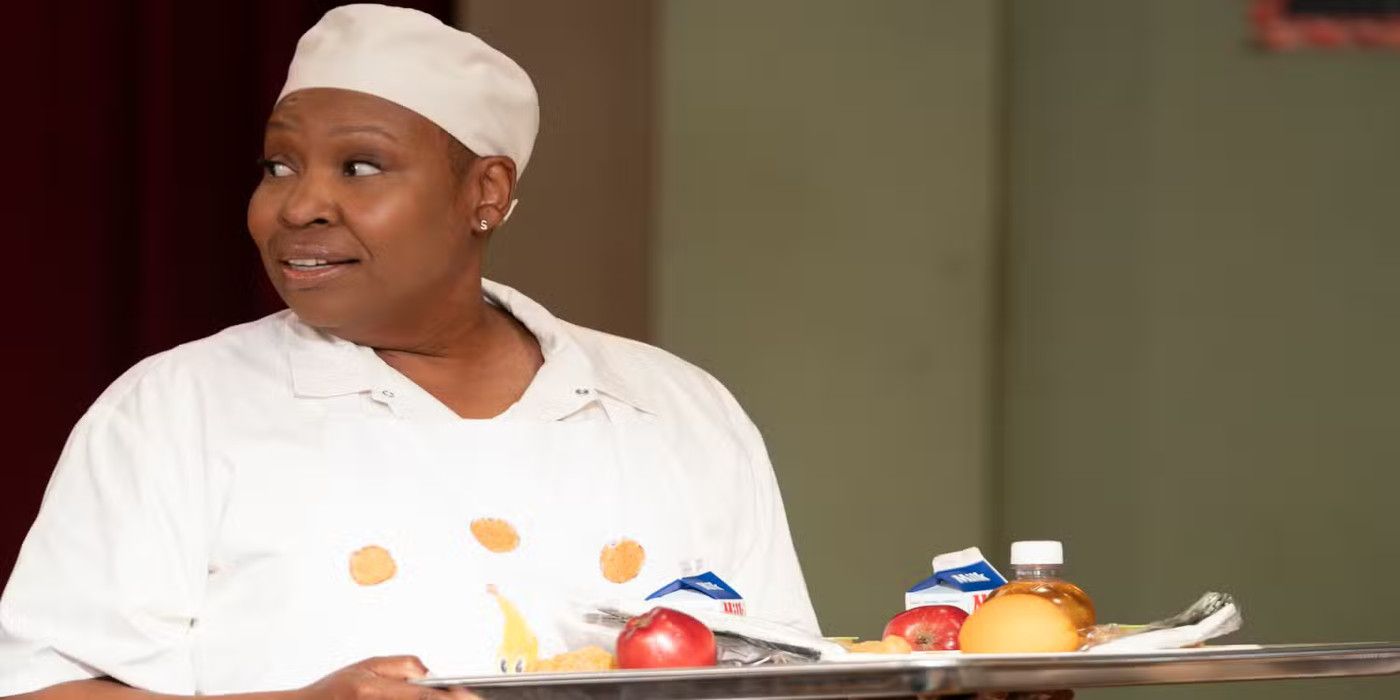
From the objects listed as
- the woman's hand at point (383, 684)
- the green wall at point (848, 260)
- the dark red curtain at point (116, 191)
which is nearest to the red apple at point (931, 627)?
the woman's hand at point (383, 684)

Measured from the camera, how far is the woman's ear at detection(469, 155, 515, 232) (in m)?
1.73

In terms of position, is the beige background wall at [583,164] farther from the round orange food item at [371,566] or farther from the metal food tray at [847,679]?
the metal food tray at [847,679]

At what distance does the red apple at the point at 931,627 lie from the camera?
151cm

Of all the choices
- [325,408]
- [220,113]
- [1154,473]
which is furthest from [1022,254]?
[325,408]

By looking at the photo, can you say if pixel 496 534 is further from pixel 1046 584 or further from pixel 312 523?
pixel 1046 584

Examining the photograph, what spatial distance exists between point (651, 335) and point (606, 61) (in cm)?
53

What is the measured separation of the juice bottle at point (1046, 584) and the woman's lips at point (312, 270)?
59 centimetres

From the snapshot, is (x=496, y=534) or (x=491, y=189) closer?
(x=496, y=534)

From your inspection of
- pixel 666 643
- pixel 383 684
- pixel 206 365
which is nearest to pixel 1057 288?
pixel 206 365

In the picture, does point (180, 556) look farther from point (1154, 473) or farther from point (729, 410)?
point (1154, 473)

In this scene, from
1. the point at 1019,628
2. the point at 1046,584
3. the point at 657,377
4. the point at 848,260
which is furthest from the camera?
the point at 848,260

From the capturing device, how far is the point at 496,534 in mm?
1609

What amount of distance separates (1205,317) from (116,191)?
1726 millimetres

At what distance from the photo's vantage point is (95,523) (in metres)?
1.50
